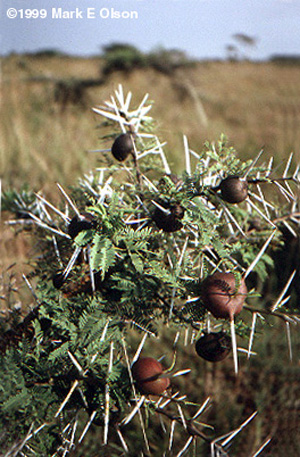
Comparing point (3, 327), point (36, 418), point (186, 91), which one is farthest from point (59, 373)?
point (186, 91)

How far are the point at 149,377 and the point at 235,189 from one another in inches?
10.6

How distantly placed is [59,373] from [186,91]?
4.97m

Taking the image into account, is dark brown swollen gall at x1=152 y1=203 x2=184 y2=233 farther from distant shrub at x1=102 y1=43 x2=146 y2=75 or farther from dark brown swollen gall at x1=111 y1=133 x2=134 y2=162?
distant shrub at x1=102 y1=43 x2=146 y2=75

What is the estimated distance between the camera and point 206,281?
0.53 metres

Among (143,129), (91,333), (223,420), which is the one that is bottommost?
(223,420)

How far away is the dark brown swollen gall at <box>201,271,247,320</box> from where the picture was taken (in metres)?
0.51

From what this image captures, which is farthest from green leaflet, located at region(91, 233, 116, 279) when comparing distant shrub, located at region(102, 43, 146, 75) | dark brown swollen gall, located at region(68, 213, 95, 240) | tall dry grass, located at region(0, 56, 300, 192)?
distant shrub, located at region(102, 43, 146, 75)

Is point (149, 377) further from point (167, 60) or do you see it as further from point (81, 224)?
point (167, 60)

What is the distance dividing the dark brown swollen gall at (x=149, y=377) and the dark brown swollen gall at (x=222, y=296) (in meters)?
0.11

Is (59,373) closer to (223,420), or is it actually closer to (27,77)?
(223,420)

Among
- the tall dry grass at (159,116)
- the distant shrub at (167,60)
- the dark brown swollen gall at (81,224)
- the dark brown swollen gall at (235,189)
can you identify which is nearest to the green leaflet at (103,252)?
the dark brown swollen gall at (81,224)

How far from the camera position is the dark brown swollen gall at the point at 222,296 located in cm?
51

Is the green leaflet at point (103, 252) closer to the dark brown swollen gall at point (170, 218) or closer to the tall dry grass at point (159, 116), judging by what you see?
the dark brown swollen gall at point (170, 218)

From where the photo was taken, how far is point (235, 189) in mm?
546
